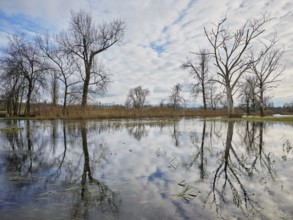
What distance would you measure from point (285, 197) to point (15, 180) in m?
4.12

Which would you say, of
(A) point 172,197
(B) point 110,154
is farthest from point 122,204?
(B) point 110,154

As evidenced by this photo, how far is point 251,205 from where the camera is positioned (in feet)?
10.6

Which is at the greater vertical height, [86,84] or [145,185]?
[86,84]

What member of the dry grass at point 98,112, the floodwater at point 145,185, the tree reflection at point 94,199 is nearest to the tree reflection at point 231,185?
the floodwater at point 145,185

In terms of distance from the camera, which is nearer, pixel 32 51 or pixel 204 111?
pixel 32 51

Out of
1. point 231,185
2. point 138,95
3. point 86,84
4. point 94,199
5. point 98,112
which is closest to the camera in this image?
point 94,199

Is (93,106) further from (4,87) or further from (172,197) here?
(172,197)

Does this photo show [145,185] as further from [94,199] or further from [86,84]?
[86,84]

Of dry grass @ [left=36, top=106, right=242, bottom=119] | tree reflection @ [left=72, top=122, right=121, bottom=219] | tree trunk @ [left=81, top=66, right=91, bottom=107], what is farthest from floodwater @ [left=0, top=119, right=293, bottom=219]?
tree trunk @ [left=81, top=66, right=91, bottom=107]

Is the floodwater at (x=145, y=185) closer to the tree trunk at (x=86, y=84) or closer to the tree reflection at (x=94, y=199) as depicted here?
the tree reflection at (x=94, y=199)

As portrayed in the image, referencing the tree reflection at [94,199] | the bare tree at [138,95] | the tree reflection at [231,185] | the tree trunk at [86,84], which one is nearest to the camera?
the tree reflection at [94,199]

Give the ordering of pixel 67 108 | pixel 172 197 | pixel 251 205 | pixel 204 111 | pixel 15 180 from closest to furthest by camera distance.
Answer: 1. pixel 251 205
2. pixel 172 197
3. pixel 15 180
4. pixel 67 108
5. pixel 204 111

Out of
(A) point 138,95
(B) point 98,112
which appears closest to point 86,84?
(B) point 98,112

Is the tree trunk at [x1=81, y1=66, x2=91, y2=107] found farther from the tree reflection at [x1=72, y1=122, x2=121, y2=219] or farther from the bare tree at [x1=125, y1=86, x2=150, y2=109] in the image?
the bare tree at [x1=125, y1=86, x2=150, y2=109]
